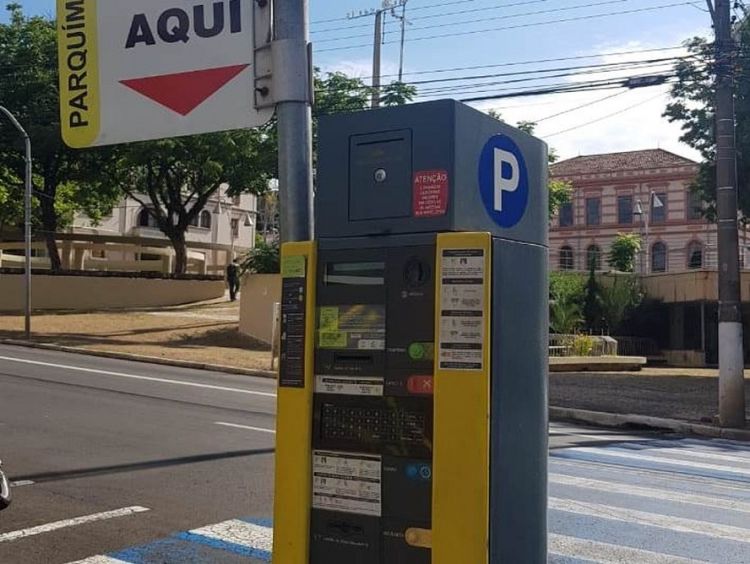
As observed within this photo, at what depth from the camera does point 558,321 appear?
28.9 m

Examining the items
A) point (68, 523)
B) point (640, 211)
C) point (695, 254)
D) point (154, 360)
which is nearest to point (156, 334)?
point (154, 360)

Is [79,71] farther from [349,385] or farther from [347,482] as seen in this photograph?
[347,482]

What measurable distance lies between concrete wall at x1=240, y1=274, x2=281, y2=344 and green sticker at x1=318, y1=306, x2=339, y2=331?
2228 centimetres

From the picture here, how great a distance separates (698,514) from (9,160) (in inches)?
1399

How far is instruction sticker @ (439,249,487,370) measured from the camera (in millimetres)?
3150

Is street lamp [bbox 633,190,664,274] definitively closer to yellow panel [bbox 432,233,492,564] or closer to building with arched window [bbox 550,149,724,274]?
building with arched window [bbox 550,149,724,274]

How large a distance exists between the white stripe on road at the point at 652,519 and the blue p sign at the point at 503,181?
13.4 feet

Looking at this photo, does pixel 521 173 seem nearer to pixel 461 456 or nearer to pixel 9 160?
pixel 461 456

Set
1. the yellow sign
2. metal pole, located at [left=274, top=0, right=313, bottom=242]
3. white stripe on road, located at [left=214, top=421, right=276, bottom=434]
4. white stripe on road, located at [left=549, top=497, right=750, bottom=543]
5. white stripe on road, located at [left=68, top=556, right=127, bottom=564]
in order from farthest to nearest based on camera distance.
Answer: white stripe on road, located at [left=214, top=421, right=276, bottom=434] < white stripe on road, located at [left=549, top=497, right=750, bottom=543] < white stripe on road, located at [left=68, top=556, right=127, bottom=564] < the yellow sign < metal pole, located at [left=274, top=0, right=313, bottom=242]

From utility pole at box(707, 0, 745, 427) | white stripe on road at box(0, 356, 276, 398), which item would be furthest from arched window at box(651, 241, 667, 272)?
white stripe on road at box(0, 356, 276, 398)

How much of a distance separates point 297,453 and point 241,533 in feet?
9.42

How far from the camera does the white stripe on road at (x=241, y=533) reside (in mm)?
5801

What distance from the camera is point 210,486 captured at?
24.7 ft

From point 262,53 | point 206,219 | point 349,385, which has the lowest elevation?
point 349,385
